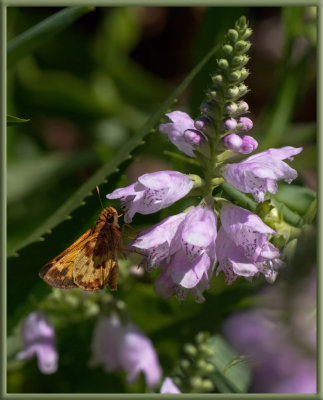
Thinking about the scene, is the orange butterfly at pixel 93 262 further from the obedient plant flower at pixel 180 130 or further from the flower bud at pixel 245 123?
the flower bud at pixel 245 123

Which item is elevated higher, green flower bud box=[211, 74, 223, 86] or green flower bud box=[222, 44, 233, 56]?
green flower bud box=[222, 44, 233, 56]

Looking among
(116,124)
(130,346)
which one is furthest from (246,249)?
(116,124)

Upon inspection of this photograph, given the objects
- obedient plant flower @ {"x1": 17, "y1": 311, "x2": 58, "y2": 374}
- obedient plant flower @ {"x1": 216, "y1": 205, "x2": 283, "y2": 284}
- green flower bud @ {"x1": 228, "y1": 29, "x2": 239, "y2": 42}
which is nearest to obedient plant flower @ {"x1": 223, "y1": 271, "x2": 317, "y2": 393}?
obedient plant flower @ {"x1": 216, "y1": 205, "x2": 283, "y2": 284}

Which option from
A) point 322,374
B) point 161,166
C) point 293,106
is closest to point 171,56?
point 161,166

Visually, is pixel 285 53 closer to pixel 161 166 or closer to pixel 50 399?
pixel 161 166

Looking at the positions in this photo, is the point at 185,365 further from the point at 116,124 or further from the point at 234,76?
the point at 116,124

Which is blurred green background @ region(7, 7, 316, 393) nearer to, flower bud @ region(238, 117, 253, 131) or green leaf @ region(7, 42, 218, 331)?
green leaf @ region(7, 42, 218, 331)
